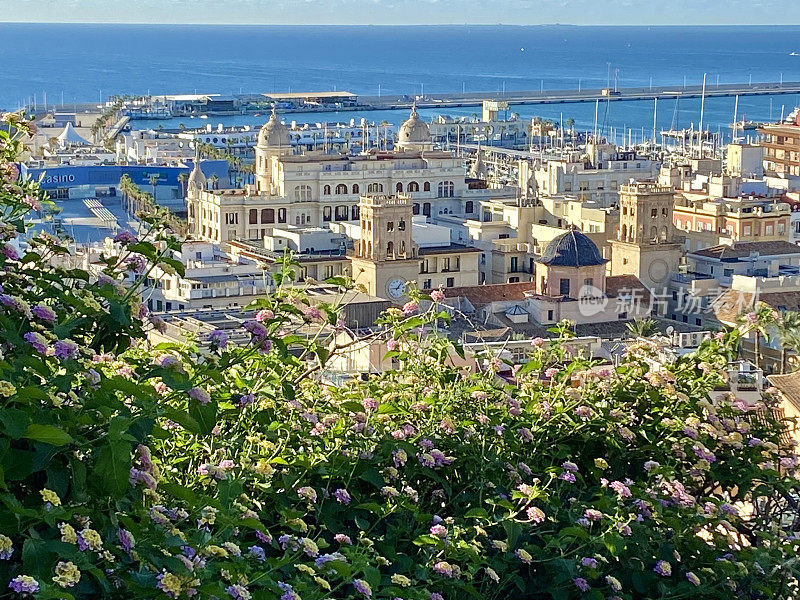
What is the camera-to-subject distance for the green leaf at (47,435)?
3.53m

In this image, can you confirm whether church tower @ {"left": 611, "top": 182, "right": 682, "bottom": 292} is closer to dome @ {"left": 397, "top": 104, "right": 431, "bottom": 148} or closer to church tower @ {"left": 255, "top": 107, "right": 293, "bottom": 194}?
church tower @ {"left": 255, "top": 107, "right": 293, "bottom": 194}

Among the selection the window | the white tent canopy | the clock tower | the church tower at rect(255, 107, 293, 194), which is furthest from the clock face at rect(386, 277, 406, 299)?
the white tent canopy

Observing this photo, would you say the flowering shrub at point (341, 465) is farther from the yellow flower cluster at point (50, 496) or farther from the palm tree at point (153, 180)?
the palm tree at point (153, 180)

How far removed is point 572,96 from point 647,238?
86687 mm

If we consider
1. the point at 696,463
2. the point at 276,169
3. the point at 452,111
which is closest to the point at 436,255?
the point at 276,169

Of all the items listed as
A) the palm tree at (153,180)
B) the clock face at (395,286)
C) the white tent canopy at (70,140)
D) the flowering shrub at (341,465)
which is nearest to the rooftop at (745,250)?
the clock face at (395,286)

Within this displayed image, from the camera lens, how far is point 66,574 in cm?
347

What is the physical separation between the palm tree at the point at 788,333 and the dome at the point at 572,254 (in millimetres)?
7125

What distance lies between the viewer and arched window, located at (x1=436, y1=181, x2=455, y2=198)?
48188 mm

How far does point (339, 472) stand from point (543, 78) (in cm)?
15624

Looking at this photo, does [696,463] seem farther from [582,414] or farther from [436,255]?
[436,255]

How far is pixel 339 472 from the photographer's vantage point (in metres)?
4.79

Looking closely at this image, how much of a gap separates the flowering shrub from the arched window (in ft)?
138

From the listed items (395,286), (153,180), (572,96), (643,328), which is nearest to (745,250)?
(395,286)
